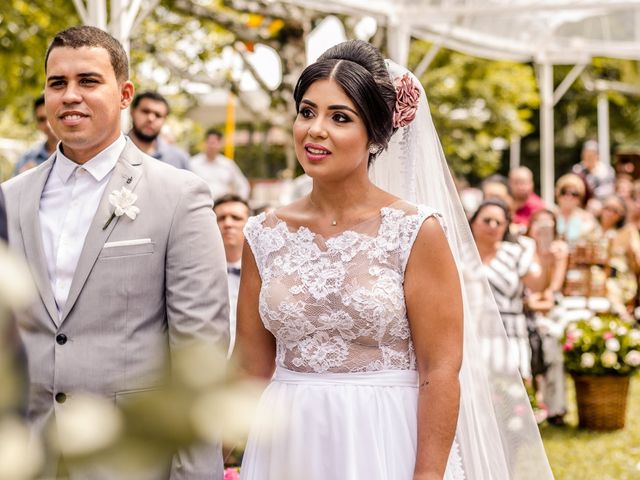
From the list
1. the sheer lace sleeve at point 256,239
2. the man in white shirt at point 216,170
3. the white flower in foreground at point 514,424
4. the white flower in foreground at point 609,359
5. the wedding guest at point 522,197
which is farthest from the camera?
the man in white shirt at point 216,170

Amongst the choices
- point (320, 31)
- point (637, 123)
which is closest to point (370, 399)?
point (320, 31)

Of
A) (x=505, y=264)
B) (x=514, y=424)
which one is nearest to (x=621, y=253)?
(x=505, y=264)

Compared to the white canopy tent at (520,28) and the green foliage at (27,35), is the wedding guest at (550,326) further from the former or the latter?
the green foliage at (27,35)

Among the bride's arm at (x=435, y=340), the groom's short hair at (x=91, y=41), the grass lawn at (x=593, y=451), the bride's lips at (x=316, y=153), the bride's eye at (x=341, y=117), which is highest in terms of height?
the groom's short hair at (x=91, y=41)

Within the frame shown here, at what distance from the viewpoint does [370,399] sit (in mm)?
2723

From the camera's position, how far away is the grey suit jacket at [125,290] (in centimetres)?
257

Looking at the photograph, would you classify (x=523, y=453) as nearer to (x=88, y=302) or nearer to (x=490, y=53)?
(x=88, y=302)

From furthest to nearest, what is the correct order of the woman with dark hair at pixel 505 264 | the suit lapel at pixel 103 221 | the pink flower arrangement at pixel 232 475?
1. the woman with dark hair at pixel 505 264
2. the pink flower arrangement at pixel 232 475
3. the suit lapel at pixel 103 221

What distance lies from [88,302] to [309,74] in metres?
0.83

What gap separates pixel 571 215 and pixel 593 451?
4010mm

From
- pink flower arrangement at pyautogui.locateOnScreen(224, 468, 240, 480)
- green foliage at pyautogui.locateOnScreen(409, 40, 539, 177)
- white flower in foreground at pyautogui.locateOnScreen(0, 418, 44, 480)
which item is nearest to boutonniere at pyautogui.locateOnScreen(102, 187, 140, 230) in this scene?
pink flower arrangement at pyautogui.locateOnScreen(224, 468, 240, 480)

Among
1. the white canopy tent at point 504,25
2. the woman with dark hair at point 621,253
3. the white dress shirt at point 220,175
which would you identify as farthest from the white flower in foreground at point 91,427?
the woman with dark hair at point 621,253

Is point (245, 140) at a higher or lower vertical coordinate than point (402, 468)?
higher

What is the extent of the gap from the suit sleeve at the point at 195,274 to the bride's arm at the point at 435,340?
0.51 metres
